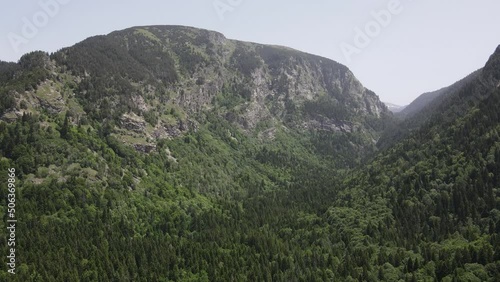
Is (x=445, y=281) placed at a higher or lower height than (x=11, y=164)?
lower

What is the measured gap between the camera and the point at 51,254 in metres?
160

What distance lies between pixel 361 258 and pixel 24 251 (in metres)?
141

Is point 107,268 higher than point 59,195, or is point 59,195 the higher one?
point 59,195

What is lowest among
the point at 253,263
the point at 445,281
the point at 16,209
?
the point at 445,281

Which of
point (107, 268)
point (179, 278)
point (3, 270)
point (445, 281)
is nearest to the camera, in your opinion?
point (3, 270)

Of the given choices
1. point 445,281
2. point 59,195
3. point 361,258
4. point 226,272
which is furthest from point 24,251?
point 445,281

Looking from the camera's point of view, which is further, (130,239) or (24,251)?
(130,239)

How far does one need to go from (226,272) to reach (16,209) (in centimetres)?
9356

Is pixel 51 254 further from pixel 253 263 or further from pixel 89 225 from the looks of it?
pixel 253 263

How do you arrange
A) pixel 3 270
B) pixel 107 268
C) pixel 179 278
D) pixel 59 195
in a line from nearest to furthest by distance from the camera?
pixel 3 270
pixel 107 268
pixel 179 278
pixel 59 195

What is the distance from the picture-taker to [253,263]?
189375 millimetres

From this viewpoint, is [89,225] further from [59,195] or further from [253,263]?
[253,263]

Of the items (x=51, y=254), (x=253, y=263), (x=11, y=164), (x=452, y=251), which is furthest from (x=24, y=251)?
(x=452, y=251)

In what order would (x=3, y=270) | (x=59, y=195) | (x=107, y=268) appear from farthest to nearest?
(x=59, y=195), (x=107, y=268), (x=3, y=270)
